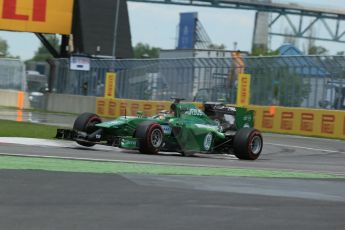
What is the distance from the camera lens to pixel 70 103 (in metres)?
45.4

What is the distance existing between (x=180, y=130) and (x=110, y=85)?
24955mm

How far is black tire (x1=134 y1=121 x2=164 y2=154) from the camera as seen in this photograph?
1603 cm

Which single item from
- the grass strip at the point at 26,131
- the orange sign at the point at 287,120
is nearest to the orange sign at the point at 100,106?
the orange sign at the point at 287,120

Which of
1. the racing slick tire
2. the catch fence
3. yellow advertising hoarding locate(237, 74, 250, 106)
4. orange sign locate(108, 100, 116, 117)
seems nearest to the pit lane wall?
yellow advertising hoarding locate(237, 74, 250, 106)

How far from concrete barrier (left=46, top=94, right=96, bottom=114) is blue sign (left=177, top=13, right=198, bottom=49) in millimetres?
49222

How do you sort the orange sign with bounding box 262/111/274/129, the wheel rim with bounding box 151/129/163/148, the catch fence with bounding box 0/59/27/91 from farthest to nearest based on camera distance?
the catch fence with bounding box 0/59/27/91 < the orange sign with bounding box 262/111/274/129 < the wheel rim with bounding box 151/129/163/148

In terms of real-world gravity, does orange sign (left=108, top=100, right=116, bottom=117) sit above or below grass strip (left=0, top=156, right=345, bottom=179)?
above

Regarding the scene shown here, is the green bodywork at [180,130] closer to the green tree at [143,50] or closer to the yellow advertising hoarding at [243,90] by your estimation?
the yellow advertising hoarding at [243,90]

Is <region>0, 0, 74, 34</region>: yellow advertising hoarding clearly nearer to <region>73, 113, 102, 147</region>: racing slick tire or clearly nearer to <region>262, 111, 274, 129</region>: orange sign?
<region>262, 111, 274, 129</region>: orange sign

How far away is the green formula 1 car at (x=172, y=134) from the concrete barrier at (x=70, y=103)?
2459 cm

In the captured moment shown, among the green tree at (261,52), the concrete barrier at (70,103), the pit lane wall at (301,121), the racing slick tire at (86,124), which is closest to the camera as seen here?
the racing slick tire at (86,124)

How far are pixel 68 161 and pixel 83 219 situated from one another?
5.71 meters

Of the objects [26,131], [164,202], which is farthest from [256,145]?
[164,202]

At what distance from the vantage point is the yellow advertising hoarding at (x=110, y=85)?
4131 cm
